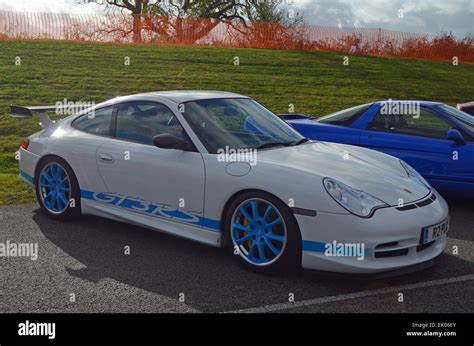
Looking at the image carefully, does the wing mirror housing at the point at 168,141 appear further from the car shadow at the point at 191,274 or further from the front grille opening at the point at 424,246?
the front grille opening at the point at 424,246

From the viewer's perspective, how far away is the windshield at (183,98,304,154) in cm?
529

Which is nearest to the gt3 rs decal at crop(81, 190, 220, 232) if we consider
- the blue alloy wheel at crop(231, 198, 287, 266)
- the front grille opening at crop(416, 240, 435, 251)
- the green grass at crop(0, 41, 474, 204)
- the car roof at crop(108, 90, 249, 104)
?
the blue alloy wheel at crop(231, 198, 287, 266)

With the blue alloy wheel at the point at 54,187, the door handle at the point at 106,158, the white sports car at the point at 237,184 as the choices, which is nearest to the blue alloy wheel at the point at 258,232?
the white sports car at the point at 237,184

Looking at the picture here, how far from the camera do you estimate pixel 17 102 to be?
1512 cm

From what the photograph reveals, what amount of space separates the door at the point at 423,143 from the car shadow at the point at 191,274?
188cm

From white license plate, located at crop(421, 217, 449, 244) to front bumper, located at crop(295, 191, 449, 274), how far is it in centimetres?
6

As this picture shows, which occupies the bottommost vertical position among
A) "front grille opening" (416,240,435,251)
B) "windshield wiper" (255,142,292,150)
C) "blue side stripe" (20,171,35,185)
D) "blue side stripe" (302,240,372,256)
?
"front grille opening" (416,240,435,251)

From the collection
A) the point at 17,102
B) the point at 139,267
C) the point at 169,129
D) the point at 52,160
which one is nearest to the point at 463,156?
the point at 169,129

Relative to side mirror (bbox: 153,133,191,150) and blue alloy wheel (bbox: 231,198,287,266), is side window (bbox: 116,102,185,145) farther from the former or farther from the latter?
blue alloy wheel (bbox: 231,198,287,266)

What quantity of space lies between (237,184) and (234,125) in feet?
2.88

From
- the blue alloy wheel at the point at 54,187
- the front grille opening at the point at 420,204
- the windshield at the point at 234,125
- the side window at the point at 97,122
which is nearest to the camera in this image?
the front grille opening at the point at 420,204

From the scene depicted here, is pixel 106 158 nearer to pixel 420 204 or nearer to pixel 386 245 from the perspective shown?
pixel 386 245

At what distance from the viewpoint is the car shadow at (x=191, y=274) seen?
14.5 feet

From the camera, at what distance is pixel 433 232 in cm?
477
